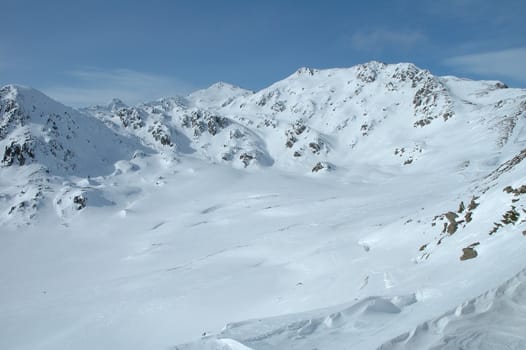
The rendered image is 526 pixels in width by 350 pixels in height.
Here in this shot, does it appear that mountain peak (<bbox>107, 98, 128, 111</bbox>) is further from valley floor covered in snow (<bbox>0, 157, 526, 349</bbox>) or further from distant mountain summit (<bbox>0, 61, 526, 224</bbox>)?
valley floor covered in snow (<bbox>0, 157, 526, 349</bbox>)

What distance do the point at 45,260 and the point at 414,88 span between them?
9105 cm

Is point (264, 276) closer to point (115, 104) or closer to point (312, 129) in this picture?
point (312, 129)

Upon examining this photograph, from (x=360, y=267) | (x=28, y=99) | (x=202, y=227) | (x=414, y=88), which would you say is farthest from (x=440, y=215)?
(x=28, y=99)

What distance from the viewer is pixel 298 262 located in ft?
81.4

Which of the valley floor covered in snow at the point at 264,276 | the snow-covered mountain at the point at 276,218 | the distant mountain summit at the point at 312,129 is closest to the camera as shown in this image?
the valley floor covered in snow at the point at 264,276

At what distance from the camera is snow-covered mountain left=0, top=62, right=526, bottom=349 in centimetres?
1005

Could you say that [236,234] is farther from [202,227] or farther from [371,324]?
[371,324]

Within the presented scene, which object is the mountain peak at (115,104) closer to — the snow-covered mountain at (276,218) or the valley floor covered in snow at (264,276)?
the snow-covered mountain at (276,218)

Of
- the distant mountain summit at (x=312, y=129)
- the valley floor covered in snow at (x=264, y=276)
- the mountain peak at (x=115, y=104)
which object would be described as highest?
the mountain peak at (x=115, y=104)

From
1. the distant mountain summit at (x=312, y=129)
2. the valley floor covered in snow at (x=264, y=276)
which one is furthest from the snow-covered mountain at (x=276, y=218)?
the distant mountain summit at (x=312, y=129)

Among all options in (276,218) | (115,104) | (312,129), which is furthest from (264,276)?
(115,104)

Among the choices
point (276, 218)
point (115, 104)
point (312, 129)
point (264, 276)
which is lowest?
point (264, 276)

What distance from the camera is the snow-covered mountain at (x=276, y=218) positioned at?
396 inches

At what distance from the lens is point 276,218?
152 ft
